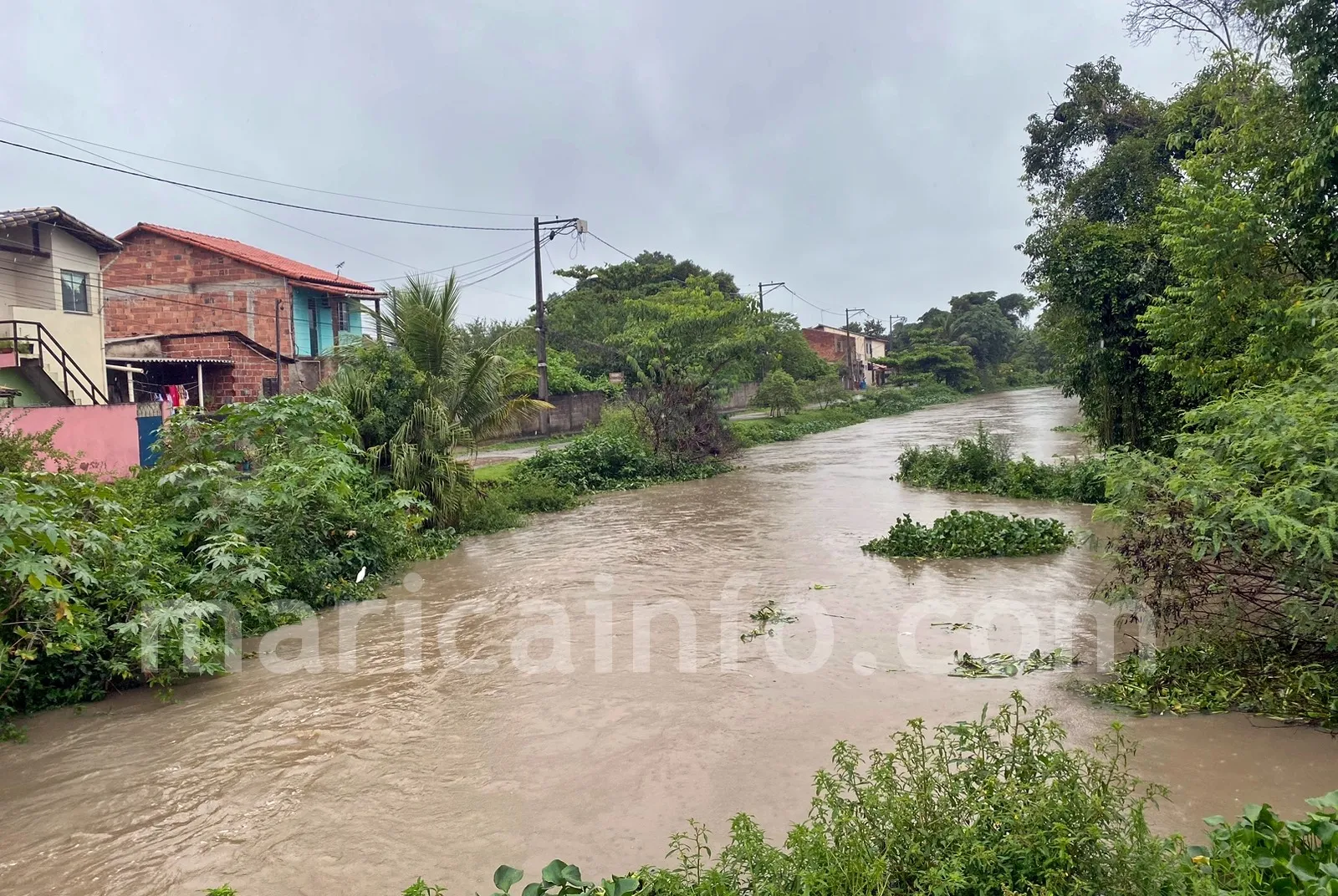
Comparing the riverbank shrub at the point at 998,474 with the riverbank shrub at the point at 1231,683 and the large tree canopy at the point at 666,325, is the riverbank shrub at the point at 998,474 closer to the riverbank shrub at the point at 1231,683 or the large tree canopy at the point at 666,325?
the large tree canopy at the point at 666,325

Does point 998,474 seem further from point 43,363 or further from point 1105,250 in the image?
point 43,363

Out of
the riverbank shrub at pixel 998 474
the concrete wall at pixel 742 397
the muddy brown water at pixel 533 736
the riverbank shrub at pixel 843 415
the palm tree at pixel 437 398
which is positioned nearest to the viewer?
the muddy brown water at pixel 533 736

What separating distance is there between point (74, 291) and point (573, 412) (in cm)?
1627

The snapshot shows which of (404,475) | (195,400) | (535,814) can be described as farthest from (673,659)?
(195,400)

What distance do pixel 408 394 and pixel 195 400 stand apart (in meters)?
17.4

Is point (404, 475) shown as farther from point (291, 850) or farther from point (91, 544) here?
point (291, 850)

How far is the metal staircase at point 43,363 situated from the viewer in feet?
58.6

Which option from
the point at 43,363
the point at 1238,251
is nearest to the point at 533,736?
the point at 1238,251

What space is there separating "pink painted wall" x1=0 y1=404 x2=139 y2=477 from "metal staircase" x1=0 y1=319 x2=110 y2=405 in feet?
11.9

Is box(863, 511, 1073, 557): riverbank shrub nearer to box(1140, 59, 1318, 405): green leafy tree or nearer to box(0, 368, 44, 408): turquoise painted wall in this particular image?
box(1140, 59, 1318, 405): green leafy tree

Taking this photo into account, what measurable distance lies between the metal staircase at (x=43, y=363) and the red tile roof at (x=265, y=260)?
1154cm

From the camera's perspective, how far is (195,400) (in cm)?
2728

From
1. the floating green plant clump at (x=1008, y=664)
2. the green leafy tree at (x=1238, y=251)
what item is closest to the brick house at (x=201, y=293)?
the green leafy tree at (x=1238, y=251)

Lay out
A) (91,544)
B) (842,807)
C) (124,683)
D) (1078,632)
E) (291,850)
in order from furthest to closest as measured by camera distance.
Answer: (1078,632)
(124,683)
(91,544)
(291,850)
(842,807)
